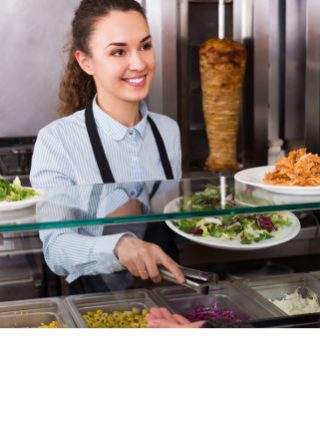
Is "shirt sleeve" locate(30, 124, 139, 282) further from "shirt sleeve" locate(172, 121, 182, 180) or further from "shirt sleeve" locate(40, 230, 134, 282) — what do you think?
"shirt sleeve" locate(172, 121, 182, 180)

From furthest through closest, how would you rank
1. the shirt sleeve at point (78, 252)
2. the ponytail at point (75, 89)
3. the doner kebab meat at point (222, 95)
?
the doner kebab meat at point (222, 95), the ponytail at point (75, 89), the shirt sleeve at point (78, 252)

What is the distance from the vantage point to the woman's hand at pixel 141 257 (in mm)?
1575

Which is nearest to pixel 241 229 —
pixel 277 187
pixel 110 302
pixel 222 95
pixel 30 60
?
pixel 277 187

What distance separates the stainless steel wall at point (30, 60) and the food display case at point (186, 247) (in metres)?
1.64

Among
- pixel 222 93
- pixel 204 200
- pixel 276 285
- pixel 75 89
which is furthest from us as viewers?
pixel 222 93

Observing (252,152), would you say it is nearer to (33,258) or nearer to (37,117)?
(37,117)

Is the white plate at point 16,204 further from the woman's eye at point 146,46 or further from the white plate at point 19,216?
the woman's eye at point 146,46

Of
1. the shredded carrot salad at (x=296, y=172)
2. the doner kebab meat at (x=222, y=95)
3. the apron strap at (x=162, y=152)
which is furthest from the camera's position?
the doner kebab meat at (x=222, y=95)

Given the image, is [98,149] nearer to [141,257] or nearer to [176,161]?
[176,161]

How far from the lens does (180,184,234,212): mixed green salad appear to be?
4.96 feet

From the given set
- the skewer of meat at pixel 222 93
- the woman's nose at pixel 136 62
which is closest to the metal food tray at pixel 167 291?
the woman's nose at pixel 136 62

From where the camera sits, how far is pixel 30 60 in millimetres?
3244

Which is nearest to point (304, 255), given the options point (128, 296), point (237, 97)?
point (128, 296)

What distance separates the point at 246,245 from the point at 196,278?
13 centimetres
